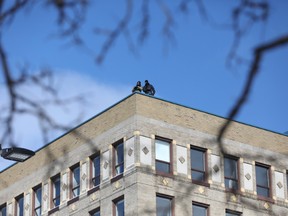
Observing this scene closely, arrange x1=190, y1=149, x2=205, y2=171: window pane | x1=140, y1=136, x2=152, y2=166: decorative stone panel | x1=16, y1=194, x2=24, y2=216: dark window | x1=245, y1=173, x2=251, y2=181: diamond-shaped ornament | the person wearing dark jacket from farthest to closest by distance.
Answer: x1=16, y1=194, x2=24, y2=216: dark window < x1=245, y1=173, x2=251, y2=181: diamond-shaped ornament < the person wearing dark jacket < x1=190, y1=149, x2=205, y2=171: window pane < x1=140, y1=136, x2=152, y2=166: decorative stone panel

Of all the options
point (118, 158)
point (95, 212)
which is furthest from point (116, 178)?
point (95, 212)

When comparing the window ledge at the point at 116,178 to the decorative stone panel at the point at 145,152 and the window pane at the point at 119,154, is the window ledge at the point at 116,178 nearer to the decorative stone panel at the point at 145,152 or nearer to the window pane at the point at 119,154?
the window pane at the point at 119,154

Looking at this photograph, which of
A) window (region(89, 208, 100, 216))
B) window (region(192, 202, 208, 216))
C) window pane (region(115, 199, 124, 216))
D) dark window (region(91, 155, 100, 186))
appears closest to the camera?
window pane (region(115, 199, 124, 216))

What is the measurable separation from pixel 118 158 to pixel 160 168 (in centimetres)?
207

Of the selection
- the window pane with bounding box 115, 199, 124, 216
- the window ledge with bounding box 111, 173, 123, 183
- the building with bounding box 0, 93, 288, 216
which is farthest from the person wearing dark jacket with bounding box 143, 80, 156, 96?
the window pane with bounding box 115, 199, 124, 216

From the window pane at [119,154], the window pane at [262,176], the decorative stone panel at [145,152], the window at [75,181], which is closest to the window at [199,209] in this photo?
the decorative stone panel at [145,152]

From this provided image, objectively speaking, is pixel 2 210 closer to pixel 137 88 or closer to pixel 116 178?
pixel 116 178

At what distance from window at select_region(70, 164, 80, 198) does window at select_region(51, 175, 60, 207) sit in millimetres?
1380

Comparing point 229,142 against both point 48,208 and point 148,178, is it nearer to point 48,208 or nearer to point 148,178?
point 148,178

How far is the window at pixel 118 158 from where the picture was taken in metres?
48.1

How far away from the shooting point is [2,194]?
57062 mm

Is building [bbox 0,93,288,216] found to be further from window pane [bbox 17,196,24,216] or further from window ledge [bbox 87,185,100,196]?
window pane [bbox 17,196,24,216]

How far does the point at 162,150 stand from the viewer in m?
48.2

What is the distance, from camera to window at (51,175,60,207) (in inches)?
2046
